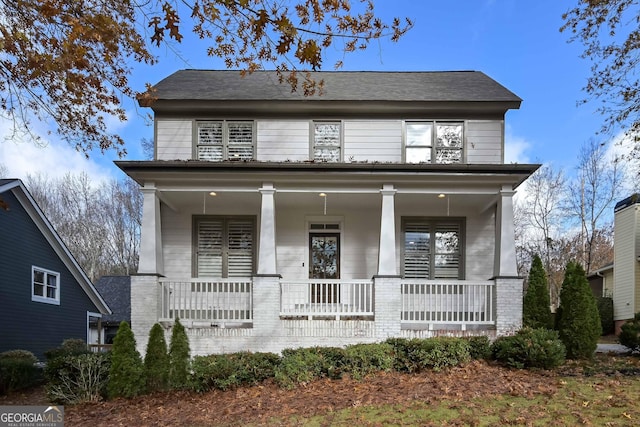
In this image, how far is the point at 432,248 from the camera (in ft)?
39.2

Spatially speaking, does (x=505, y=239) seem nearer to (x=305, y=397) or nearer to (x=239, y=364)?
(x=305, y=397)

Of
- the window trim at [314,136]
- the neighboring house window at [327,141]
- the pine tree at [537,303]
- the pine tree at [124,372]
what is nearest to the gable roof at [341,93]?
the window trim at [314,136]

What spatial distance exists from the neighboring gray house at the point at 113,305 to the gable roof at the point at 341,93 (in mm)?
15639

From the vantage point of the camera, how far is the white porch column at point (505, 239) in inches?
395

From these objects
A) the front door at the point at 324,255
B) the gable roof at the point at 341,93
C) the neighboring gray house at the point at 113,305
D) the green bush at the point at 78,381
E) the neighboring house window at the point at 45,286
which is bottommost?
the neighboring gray house at the point at 113,305

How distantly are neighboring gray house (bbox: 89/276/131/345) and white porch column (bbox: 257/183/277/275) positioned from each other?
54.2ft

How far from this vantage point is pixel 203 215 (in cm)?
1201

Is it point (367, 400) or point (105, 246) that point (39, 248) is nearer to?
point (367, 400)

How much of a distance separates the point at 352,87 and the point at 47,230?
38.0ft

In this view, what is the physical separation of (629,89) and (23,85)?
1042 centimetres

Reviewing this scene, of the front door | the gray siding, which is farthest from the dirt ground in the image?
the gray siding

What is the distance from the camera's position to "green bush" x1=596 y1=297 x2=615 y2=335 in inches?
760

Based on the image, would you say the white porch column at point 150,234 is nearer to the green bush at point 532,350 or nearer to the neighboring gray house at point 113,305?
the green bush at point 532,350

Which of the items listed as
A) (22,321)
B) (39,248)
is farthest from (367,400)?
(39,248)
